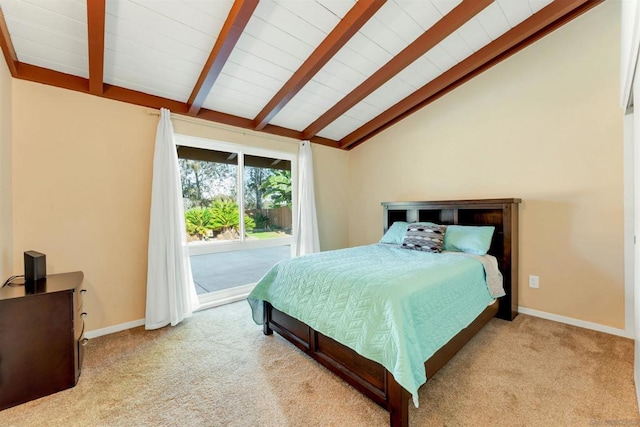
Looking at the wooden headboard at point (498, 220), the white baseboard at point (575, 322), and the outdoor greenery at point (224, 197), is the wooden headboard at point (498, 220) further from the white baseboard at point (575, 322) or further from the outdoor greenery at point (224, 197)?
the outdoor greenery at point (224, 197)

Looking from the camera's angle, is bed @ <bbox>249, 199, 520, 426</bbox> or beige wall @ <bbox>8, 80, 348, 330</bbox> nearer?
bed @ <bbox>249, 199, 520, 426</bbox>

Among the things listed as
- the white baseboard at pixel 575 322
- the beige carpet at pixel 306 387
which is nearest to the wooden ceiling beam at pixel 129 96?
the beige carpet at pixel 306 387

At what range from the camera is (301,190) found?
12.7 ft

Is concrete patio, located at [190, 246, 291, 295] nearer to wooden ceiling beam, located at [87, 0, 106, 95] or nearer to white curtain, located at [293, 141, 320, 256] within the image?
white curtain, located at [293, 141, 320, 256]

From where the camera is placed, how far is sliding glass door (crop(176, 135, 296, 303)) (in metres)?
3.13

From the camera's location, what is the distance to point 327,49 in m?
2.23

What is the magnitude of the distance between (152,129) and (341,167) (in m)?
2.73

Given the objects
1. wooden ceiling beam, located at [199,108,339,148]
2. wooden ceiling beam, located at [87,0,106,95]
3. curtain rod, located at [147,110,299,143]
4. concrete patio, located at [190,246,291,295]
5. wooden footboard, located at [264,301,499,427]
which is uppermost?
wooden ceiling beam, located at [87,0,106,95]

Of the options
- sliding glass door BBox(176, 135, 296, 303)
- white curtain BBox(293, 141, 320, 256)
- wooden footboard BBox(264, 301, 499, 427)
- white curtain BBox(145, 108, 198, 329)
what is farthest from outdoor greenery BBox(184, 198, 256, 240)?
wooden footboard BBox(264, 301, 499, 427)

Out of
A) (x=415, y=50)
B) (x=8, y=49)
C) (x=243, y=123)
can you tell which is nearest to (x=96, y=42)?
(x=8, y=49)

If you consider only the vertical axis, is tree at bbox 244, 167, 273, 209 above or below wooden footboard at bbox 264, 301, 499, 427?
above

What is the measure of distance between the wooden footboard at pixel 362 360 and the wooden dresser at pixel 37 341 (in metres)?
1.36

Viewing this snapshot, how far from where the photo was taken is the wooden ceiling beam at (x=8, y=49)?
1.77 m

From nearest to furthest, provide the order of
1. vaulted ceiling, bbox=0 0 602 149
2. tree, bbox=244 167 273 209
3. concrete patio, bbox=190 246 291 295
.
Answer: vaulted ceiling, bbox=0 0 602 149, concrete patio, bbox=190 246 291 295, tree, bbox=244 167 273 209
